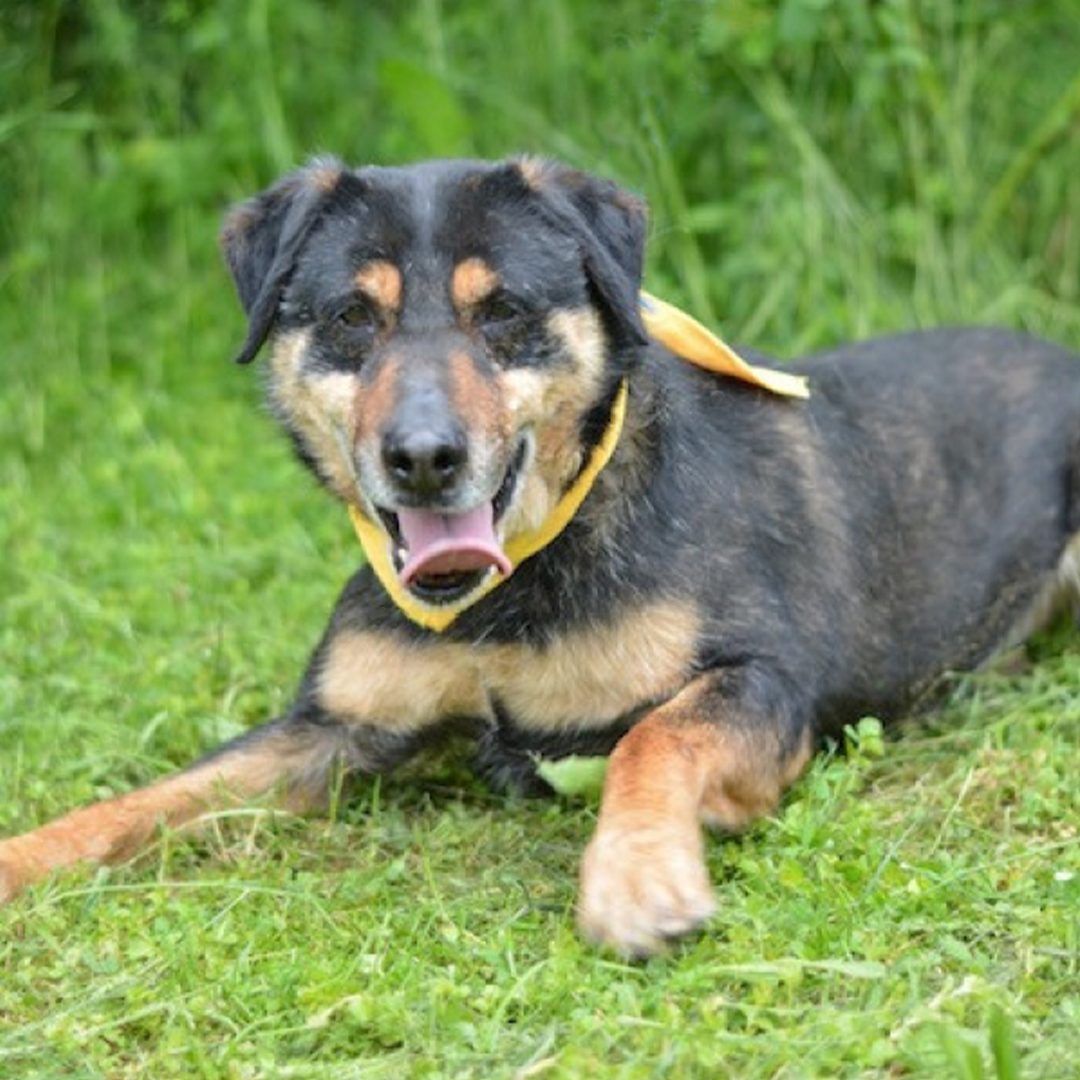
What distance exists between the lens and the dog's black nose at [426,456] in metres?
4.48

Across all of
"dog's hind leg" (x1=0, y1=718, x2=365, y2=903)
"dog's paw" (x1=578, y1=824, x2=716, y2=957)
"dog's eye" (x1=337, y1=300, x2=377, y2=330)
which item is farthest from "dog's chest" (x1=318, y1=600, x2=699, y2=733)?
"dog's eye" (x1=337, y1=300, x2=377, y2=330)

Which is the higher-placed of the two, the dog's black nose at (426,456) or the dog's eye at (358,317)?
the dog's eye at (358,317)

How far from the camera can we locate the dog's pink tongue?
4.70 m

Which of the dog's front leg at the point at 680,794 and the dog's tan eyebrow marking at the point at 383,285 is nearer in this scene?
the dog's front leg at the point at 680,794

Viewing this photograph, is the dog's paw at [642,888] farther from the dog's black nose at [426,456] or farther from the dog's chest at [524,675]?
the dog's black nose at [426,456]

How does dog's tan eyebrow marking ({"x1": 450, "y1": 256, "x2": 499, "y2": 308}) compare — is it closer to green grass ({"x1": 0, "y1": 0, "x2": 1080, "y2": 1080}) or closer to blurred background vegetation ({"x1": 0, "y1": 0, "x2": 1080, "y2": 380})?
green grass ({"x1": 0, "y1": 0, "x2": 1080, "y2": 1080})

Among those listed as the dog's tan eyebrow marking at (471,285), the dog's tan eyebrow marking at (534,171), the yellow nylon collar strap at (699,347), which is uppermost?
the dog's tan eyebrow marking at (534,171)

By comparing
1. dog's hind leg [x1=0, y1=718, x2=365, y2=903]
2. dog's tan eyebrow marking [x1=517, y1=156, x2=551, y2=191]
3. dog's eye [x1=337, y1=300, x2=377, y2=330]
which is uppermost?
dog's tan eyebrow marking [x1=517, y1=156, x2=551, y2=191]

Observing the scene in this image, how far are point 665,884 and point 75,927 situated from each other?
4.17 ft

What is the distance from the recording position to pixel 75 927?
4.63 meters

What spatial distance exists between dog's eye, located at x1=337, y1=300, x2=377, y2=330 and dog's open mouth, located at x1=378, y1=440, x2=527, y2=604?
1.38 ft

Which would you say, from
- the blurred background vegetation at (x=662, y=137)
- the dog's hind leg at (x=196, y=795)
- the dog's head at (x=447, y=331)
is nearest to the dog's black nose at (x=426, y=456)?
the dog's head at (x=447, y=331)

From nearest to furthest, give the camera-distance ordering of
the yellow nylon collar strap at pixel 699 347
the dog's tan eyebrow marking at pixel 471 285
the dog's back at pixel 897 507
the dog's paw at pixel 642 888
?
the dog's paw at pixel 642 888, the dog's tan eyebrow marking at pixel 471 285, the dog's back at pixel 897 507, the yellow nylon collar strap at pixel 699 347

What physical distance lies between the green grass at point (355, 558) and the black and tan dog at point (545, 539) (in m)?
0.17
